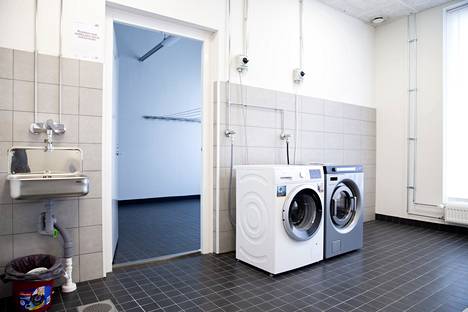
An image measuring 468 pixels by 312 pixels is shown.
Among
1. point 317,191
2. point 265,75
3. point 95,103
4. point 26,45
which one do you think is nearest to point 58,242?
point 95,103

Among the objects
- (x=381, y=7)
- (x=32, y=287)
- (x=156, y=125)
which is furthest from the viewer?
(x=156, y=125)

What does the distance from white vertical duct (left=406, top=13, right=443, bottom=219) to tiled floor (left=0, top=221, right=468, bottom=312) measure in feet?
4.10

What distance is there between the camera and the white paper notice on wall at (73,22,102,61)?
2277 millimetres

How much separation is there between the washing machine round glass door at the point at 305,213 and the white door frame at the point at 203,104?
0.86 meters

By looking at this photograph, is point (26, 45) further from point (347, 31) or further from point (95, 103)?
point (347, 31)

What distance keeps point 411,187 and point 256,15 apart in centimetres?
324

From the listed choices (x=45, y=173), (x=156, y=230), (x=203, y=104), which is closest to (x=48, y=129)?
(x=45, y=173)

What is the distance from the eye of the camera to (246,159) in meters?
3.17

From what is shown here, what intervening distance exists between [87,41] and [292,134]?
2.37 metres

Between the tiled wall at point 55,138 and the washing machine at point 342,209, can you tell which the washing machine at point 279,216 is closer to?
the washing machine at point 342,209

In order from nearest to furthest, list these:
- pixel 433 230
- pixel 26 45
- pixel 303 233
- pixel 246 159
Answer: pixel 26 45, pixel 303 233, pixel 246 159, pixel 433 230

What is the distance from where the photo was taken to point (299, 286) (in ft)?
7.39

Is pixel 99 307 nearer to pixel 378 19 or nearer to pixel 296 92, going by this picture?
pixel 296 92

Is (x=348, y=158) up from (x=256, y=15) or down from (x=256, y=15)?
down
